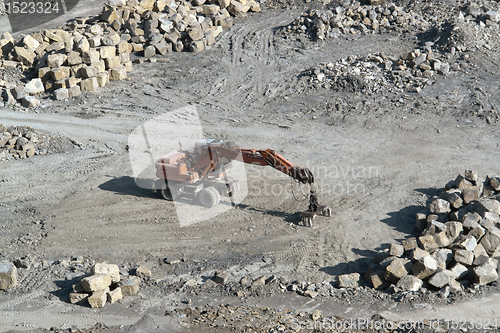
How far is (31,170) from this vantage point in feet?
53.7

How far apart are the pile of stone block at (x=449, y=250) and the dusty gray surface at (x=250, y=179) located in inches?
18.7

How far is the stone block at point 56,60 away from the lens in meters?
20.6

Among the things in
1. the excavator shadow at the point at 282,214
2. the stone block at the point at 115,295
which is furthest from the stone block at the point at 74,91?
the stone block at the point at 115,295

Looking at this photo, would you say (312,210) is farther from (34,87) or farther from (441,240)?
(34,87)

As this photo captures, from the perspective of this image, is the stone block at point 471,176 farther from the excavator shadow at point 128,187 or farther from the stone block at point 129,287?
the stone block at point 129,287

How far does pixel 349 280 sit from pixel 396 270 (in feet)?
3.35

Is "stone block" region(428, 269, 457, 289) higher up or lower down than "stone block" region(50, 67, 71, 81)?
lower down

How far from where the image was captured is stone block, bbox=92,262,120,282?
433 inches

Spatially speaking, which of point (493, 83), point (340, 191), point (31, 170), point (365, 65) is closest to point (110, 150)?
point (31, 170)

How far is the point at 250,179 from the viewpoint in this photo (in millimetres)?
15570

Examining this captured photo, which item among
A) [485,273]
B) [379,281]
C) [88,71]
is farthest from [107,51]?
[485,273]

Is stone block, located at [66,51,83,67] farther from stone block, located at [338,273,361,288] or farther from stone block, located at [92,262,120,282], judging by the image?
stone block, located at [338,273,361,288]

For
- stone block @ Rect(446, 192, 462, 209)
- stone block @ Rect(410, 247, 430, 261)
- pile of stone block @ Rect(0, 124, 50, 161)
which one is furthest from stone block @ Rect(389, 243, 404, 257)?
pile of stone block @ Rect(0, 124, 50, 161)

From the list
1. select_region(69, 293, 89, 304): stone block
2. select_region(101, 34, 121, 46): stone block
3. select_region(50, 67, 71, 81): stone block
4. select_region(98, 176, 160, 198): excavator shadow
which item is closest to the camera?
select_region(69, 293, 89, 304): stone block
